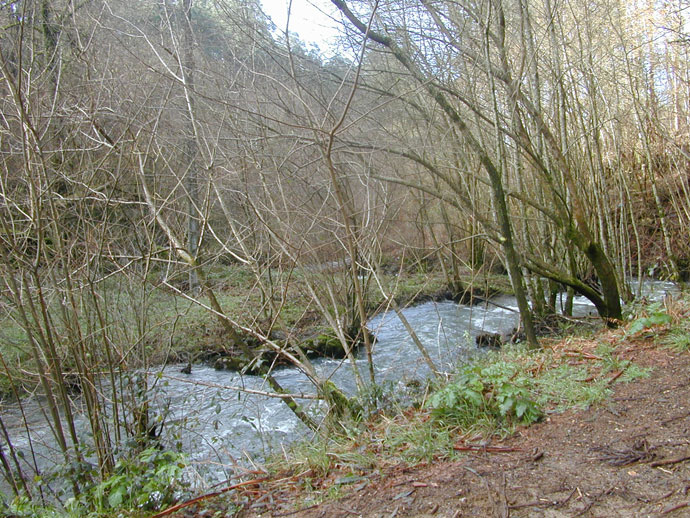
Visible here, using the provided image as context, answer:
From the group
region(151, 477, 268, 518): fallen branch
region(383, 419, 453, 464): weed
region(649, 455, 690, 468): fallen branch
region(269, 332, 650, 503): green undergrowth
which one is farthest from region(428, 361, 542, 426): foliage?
region(151, 477, 268, 518): fallen branch

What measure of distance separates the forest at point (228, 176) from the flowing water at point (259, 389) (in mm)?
194

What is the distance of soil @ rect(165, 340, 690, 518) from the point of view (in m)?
2.37

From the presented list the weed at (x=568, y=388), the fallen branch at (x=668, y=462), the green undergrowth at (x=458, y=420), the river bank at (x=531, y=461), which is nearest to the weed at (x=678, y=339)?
the river bank at (x=531, y=461)

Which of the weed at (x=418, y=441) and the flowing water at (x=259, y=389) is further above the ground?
the weed at (x=418, y=441)

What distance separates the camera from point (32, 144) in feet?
13.1

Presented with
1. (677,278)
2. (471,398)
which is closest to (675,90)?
(677,278)

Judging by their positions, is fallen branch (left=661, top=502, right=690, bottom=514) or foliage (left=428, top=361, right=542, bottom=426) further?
foliage (left=428, top=361, right=542, bottom=426)

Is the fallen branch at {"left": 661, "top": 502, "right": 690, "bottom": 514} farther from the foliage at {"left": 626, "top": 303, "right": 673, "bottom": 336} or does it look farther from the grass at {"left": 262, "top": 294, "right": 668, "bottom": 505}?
the foliage at {"left": 626, "top": 303, "right": 673, "bottom": 336}

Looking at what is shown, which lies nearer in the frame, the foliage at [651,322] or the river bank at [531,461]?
the river bank at [531,461]

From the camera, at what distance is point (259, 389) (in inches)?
198

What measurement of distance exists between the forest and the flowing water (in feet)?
0.64

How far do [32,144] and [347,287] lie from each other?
18.9 feet

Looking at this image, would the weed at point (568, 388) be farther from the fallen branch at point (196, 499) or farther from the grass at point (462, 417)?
the fallen branch at point (196, 499)

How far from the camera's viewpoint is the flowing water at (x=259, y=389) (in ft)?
15.6
